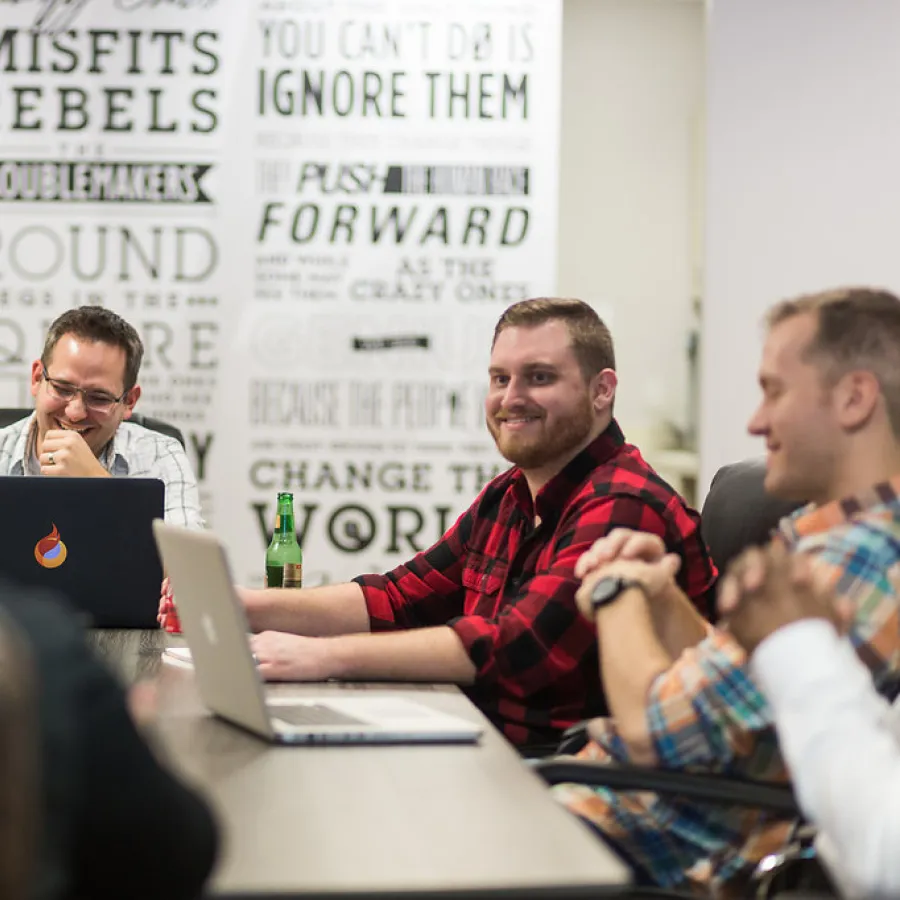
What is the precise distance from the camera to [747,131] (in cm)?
444

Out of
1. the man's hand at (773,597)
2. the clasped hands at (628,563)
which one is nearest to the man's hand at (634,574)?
the clasped hands at (628,563)

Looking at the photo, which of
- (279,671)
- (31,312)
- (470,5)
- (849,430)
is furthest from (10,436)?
(849,430)

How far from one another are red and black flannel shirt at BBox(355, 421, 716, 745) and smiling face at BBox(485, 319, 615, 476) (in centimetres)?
4

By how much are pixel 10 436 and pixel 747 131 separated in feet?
8.24

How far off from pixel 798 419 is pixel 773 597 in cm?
40

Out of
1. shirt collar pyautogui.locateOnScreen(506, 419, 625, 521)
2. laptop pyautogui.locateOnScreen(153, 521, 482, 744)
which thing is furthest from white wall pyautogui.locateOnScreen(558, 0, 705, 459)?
laptop pyautogui.locateOnScreen(153, 521, 482, 744)

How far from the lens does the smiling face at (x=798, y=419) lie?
1.67m

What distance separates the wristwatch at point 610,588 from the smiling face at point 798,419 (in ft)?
0.78

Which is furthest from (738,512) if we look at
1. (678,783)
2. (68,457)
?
(68,457)

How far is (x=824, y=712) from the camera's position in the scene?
1.26 m

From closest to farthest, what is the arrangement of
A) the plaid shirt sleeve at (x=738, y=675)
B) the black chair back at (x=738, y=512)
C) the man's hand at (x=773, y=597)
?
1. the man's hand at (x=773, y=597)
2. the plaid shirt sleeve at (x=738, y=675)
3. the black chair back at (x=738, y=512)

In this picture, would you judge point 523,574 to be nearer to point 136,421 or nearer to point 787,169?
point 136,421

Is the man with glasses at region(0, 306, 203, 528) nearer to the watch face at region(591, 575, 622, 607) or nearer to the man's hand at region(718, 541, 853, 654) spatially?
the watch face at region(591, 575, 622, 607)

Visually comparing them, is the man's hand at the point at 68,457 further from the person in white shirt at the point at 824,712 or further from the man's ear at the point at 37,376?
the person in white shirt at the point at 824,712
